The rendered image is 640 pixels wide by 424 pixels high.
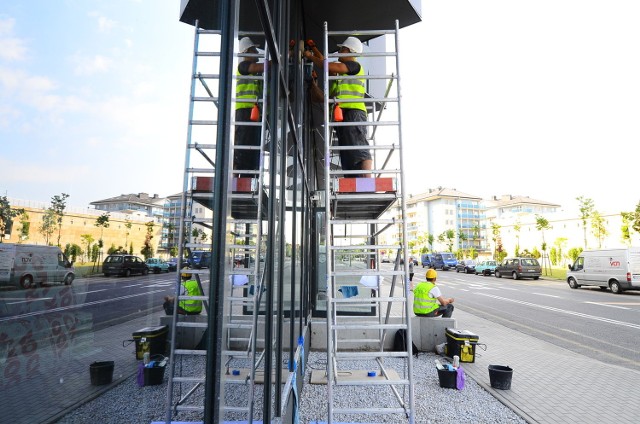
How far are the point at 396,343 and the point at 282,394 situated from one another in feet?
15.1

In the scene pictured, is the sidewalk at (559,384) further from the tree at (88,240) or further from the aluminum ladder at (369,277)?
the tree at (88,240)

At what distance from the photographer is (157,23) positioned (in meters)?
0.91

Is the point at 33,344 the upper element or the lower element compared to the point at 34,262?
lower

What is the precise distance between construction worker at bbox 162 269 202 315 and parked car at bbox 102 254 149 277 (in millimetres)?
290

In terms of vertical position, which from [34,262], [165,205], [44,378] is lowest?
[44,378]

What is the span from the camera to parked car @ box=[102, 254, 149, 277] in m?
0.67

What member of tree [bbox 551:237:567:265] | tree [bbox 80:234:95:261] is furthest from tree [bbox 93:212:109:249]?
tree [bbox 551:237:567:265]

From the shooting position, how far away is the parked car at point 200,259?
1125 mm

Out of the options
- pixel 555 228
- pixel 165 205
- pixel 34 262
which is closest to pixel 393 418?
pixel 165 205

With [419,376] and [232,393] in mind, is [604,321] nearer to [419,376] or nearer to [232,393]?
[419,376]

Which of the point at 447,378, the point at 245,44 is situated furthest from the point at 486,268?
the point at 245,44

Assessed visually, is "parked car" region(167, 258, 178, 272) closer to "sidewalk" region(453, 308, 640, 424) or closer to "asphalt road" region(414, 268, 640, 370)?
"sidewalk" region(453, 308, 640, 424)

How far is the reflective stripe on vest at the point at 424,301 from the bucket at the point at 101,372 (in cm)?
730

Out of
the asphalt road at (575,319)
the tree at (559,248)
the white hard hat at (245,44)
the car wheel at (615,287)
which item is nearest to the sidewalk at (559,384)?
the asphalt road at (575,319)
